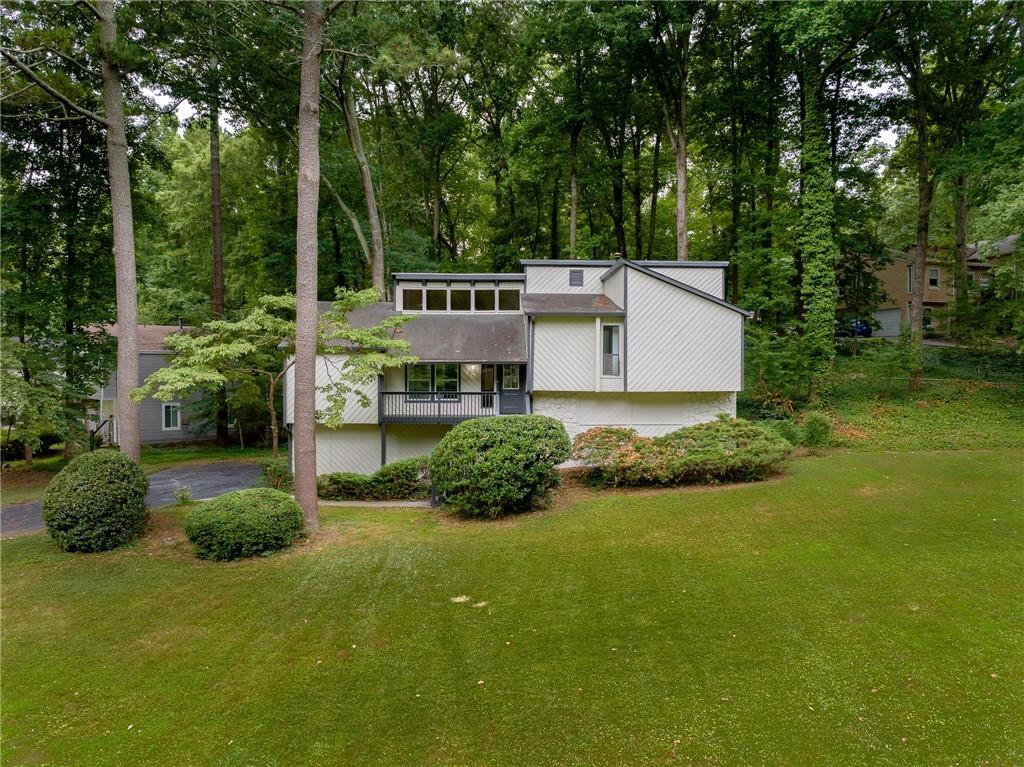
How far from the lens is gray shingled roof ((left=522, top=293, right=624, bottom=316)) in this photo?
48.6 feet

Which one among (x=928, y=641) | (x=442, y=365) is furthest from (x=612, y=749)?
(x=442, y=365)

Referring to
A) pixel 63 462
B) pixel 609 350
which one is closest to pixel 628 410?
pixel 609 350

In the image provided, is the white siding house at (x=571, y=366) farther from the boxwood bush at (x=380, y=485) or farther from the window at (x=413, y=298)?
the boxwood bush at (x=380, y=485)

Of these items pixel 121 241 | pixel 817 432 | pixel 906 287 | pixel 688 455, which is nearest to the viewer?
pixel 121 241

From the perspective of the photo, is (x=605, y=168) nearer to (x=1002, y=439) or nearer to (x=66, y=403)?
(x=1002, y=439)

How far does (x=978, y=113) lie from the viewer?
1862 centimetres

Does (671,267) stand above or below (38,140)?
below

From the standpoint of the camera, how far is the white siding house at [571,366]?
1488cm

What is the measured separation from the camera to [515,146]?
79.1ft

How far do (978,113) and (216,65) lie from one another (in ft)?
92.8

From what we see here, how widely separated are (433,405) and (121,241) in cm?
881

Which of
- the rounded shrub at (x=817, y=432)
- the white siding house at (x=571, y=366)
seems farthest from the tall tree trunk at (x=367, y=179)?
the rounded shrub at (x=817, y=432)

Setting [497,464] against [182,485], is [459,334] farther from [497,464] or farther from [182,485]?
[182,485]

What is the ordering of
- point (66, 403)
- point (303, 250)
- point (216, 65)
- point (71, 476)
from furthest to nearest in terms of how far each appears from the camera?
1. point (66, 403)
2. point (216, 65)
3. point (303, 250)
4. point (71, 476)
